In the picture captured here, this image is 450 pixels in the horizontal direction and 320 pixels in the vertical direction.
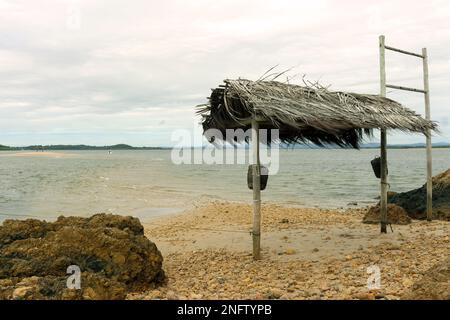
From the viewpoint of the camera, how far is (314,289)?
4871mm

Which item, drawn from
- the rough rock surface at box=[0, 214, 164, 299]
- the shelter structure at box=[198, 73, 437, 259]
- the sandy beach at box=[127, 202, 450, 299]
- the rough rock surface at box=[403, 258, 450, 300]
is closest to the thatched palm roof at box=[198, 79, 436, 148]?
the shelter structure at box=[198, 73, 437, 259]

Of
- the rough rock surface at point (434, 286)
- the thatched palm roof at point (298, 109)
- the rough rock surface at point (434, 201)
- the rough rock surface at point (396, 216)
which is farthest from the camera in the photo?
the rough rock surface at point (434, 201)

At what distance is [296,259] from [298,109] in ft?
8.03

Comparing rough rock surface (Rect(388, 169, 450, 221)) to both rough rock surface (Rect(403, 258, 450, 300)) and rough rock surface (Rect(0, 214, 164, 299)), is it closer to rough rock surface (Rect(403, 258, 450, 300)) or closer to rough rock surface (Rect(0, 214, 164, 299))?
rough rock surface (Rect(403, 258, 450, 300))

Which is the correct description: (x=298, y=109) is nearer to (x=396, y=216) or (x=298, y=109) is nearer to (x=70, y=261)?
(x=70, y=261)

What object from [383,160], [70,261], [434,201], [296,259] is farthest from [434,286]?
[434,201]

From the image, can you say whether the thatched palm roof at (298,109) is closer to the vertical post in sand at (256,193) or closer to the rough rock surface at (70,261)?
the vertical post in sand at (256,193)

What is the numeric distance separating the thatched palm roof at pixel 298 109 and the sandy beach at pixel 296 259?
205 centimetres

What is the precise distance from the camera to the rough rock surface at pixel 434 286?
342 centimetres

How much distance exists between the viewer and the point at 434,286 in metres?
3.53

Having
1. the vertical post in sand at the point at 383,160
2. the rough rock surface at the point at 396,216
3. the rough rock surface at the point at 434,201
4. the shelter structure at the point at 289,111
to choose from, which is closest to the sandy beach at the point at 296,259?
the rough rock surface at the point at 396,216

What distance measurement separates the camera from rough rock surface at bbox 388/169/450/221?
10.9m
